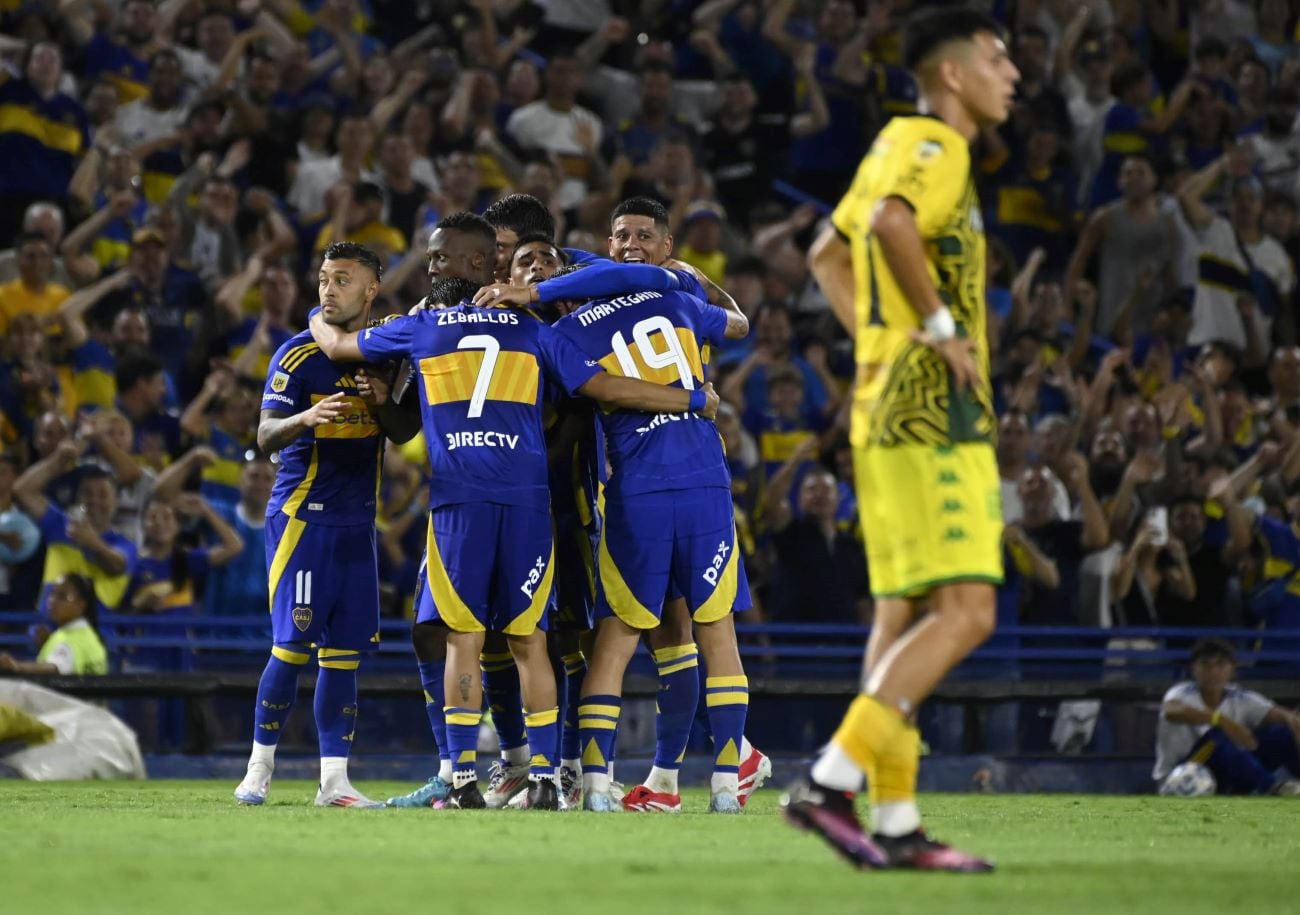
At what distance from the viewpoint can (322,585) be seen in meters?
8.65

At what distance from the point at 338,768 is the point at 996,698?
5783mm

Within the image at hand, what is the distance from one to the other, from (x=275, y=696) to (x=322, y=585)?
0.55 m

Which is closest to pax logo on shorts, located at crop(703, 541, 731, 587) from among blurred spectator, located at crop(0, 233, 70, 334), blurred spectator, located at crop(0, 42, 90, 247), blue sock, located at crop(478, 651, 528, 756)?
blue sock, located at crop(478, 651, 528, 756)

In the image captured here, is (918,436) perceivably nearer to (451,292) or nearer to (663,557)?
(663,557)

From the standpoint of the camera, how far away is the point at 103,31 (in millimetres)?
15945

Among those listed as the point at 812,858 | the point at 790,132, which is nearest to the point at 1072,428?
the point at 790,132

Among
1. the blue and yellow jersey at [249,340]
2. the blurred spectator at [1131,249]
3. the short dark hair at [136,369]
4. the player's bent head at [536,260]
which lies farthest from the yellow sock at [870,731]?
the blurred spectator at [1131,249]

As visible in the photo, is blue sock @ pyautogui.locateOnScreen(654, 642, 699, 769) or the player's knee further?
the player's knee

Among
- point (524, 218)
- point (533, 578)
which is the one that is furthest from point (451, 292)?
point (533, 578)

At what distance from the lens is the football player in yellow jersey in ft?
17.8

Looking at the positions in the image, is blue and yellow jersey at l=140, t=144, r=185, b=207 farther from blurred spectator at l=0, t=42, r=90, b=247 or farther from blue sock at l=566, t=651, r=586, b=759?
blue sock at l=566, t=651, r=586, b=759

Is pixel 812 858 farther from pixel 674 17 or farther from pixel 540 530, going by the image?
pixel 674 17

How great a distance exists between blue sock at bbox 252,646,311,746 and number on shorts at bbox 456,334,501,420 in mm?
1431

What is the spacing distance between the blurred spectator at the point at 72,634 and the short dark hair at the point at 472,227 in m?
4.58
